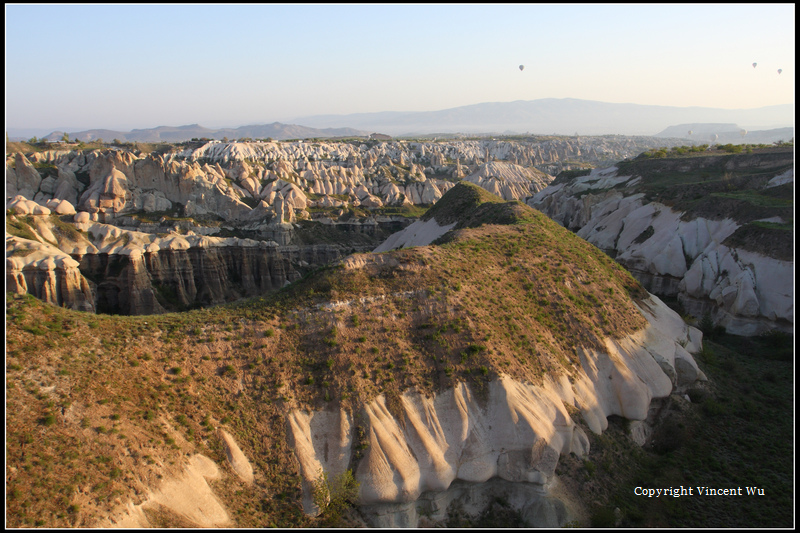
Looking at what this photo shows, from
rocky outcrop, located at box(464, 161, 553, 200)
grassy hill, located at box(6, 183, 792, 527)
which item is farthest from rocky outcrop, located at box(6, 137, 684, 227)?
grassy hill, located at box(6, 183, 792, 527)

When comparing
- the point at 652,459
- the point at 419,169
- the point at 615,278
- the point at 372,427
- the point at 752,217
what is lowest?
the point at 652,459

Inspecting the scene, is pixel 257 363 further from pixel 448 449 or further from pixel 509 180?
pixel 509 180

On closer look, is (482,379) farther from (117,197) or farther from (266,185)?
(266,185)

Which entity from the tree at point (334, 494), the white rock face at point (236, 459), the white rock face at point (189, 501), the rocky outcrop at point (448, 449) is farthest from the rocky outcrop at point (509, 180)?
the white rock face at point (189, 501)

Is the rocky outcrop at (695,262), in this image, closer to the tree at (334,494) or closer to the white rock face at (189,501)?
the tree at (334,494)

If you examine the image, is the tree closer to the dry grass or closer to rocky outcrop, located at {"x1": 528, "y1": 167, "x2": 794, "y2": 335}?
the dry grass

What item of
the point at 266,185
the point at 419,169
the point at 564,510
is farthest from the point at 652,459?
the point at 419,169
